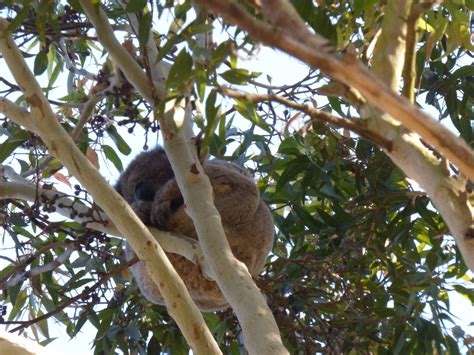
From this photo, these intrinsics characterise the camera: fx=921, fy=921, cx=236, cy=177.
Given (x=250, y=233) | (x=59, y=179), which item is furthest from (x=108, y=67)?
(x=59, y=179)

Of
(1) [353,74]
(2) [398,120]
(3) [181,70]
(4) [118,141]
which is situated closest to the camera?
(1) [353,74]

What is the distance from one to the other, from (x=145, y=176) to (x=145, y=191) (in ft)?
0.86

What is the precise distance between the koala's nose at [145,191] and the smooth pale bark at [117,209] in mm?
1538

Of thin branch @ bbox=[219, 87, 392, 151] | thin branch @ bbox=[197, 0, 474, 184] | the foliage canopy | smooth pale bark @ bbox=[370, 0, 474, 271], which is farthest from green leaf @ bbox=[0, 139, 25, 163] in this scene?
thin branch @ bbox=[197, 0, 474, 184]

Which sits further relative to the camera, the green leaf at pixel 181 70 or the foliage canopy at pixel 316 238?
the foliage canopy at pixel 316 238

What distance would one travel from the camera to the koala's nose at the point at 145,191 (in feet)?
14.0

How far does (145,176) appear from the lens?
4625 millimetres

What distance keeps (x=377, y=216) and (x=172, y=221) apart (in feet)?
3.17

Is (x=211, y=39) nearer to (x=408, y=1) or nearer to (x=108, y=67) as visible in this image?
(x=108, y=67)

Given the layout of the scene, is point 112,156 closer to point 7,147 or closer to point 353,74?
point 7,147

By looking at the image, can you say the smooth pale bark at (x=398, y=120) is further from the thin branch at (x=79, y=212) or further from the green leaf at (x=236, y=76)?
the thin branch at (x=79, y=212)

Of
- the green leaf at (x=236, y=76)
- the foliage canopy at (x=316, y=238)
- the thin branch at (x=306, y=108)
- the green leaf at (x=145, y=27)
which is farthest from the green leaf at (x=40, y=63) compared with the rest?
the thin branch at (x=306, y=108)

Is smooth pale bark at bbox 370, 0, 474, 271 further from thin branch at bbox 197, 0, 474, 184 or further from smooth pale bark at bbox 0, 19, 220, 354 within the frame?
smooth pale bark at bbox 0, 19, 220, 354

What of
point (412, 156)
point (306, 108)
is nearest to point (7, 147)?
point (412, 156)
